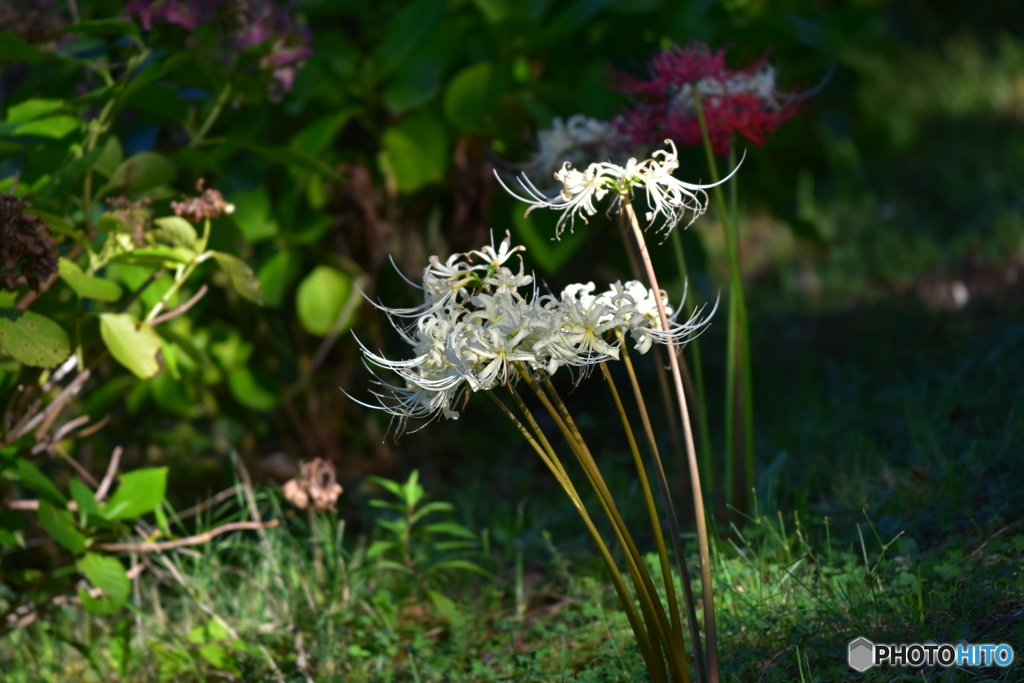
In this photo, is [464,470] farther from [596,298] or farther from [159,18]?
[596,298]

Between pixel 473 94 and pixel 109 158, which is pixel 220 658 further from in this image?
pixel 473 94

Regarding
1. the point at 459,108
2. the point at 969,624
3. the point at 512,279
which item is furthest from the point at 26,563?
the point at 969,624

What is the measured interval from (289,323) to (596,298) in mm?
2176

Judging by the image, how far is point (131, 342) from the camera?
6.34 feet

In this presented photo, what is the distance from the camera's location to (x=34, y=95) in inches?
95.4

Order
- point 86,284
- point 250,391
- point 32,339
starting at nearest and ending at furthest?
point 32,339 → point 86,284 → point 250,391

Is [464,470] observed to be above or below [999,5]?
below

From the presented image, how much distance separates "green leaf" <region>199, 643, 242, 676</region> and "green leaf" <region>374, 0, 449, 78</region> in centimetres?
159

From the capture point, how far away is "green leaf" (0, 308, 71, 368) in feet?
5.57

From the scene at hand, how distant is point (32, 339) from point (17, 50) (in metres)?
0.61

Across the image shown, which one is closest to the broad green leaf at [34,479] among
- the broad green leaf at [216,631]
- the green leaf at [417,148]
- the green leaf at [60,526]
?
the green leaf at [60,526]

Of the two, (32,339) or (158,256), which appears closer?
(32,339)

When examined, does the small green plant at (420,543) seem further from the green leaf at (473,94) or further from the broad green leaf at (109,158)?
the green leaf at (473,94)

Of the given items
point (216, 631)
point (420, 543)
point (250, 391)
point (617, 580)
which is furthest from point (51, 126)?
point (617, 580)
